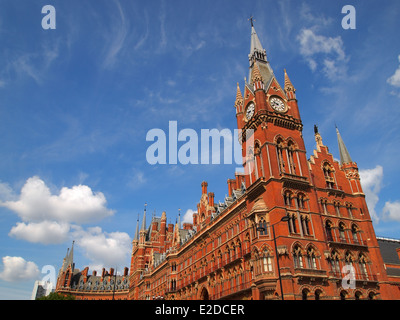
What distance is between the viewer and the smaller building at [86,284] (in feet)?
375

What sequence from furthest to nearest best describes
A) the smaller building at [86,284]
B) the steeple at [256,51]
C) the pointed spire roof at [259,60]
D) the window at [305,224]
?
the smaller building at [86,284]
the steeple at [256,51]
the pointed spire roof at [259,60]
the window at [305,224]

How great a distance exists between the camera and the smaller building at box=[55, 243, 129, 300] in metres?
114

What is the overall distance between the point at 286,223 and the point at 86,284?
349ft

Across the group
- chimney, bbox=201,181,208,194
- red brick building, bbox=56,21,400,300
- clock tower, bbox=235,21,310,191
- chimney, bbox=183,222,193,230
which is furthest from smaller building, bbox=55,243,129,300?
clock tower, bbox=235,21,310,191

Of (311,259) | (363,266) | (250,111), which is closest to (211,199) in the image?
(250,111)

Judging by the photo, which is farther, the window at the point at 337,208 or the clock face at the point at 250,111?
the clock face at the point at 250,111

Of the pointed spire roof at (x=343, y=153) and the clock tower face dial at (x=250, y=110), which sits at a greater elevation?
the clock tower face dial at (x=250, y=110)

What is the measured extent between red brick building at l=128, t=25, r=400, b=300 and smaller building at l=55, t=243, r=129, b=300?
250ft

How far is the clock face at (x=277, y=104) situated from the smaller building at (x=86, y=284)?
92.7 metres

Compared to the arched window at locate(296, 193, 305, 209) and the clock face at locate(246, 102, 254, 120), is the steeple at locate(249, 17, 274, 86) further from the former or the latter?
the arched window at locate(296, 193, 305, 209)

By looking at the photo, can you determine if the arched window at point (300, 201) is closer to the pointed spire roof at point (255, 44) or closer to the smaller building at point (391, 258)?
the smaller building at point (391, 258)

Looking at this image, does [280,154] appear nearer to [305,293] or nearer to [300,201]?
[300,201]

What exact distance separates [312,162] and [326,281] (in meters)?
15.6

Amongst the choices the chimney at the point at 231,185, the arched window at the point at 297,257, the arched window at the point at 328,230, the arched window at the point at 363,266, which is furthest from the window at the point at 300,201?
the chimney at the point at 231,185
